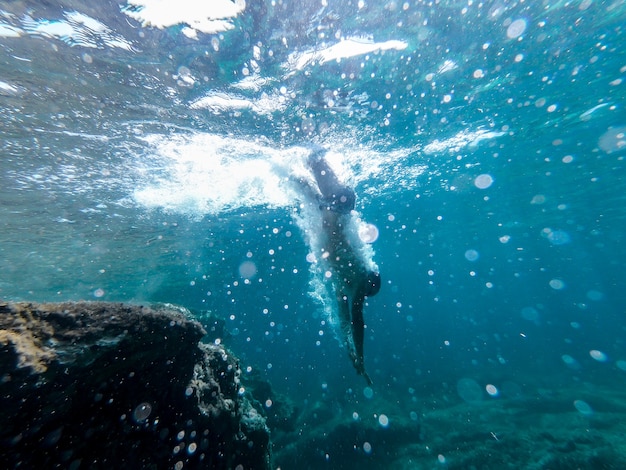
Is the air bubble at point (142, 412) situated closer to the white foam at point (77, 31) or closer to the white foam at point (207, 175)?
the white foam at point (77, 31)

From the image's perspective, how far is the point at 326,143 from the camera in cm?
1428

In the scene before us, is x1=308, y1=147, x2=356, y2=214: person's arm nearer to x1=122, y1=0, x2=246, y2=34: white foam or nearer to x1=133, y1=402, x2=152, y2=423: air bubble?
x1=122, y1=0, x2=246, y2=34: white foam

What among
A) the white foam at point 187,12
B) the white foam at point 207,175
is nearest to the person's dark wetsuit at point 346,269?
the white foam at point 207,175

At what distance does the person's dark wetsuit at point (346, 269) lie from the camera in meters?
8.14

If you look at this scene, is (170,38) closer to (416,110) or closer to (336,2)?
(336,2)

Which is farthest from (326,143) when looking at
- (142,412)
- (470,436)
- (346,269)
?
(470,436)

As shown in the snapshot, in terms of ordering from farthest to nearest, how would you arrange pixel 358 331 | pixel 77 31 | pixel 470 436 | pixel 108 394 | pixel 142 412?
pixel 470 436
pixel 358 331
pixel 77 31
pixel 142 412
pixel 108 394

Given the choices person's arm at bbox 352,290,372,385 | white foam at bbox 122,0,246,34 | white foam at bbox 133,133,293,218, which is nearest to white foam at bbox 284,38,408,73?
white foam at bbox 122,0,246,34

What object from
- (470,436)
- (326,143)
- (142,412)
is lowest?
(470,436)

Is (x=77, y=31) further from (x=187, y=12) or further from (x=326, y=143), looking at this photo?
(x=326, y=143)

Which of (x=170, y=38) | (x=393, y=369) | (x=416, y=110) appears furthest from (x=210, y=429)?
(x=393, y=369)

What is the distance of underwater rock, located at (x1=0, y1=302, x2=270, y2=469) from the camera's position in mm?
2910

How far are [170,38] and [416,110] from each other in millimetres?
10174

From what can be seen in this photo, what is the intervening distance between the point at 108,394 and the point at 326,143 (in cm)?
1282
